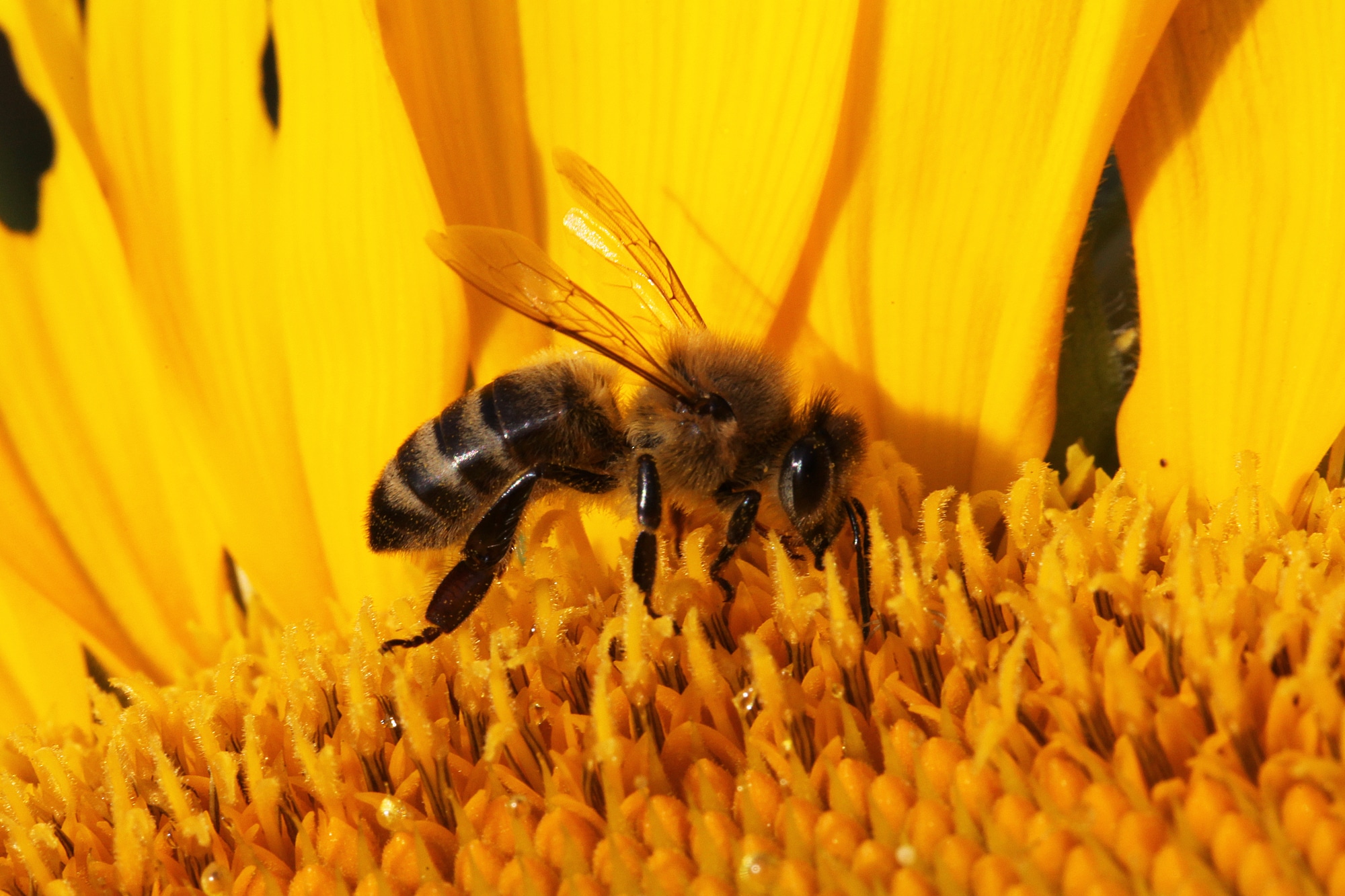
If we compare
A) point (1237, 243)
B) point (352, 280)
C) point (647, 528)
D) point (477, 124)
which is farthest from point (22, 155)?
point (1237, 243)

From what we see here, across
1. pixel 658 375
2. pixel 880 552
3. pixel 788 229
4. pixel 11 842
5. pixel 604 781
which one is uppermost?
pixel 788 229

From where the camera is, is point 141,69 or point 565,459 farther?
point 141,69

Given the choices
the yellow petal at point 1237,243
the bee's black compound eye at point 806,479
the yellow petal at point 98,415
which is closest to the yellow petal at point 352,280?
the yellow petal at point 98,415

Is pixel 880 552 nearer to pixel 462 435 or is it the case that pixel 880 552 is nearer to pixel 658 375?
pixel 658 375

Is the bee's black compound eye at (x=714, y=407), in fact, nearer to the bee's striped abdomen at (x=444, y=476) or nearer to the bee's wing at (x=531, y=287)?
the bee's wing at (x=531, y=287)

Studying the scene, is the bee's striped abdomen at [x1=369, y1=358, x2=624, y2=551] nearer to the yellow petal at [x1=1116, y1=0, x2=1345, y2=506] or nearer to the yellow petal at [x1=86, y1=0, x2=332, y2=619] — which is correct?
the yellow petal at [x1=86, y1=0, x2=332, y2=619]

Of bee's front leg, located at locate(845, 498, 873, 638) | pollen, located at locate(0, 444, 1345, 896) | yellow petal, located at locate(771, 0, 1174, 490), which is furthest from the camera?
yellow petal, located at locate(771, 0, 1174, 490)

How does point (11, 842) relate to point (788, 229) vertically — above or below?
below

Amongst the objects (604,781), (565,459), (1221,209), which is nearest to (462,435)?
(565,459)

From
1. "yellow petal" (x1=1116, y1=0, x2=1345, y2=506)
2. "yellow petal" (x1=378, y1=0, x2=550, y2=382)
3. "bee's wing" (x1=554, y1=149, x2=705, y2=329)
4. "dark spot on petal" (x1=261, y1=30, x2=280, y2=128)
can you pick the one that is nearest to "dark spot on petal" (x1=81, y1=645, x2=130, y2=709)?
"yellow petal" (x1=378, y1=0, x2=550, y2=382)
